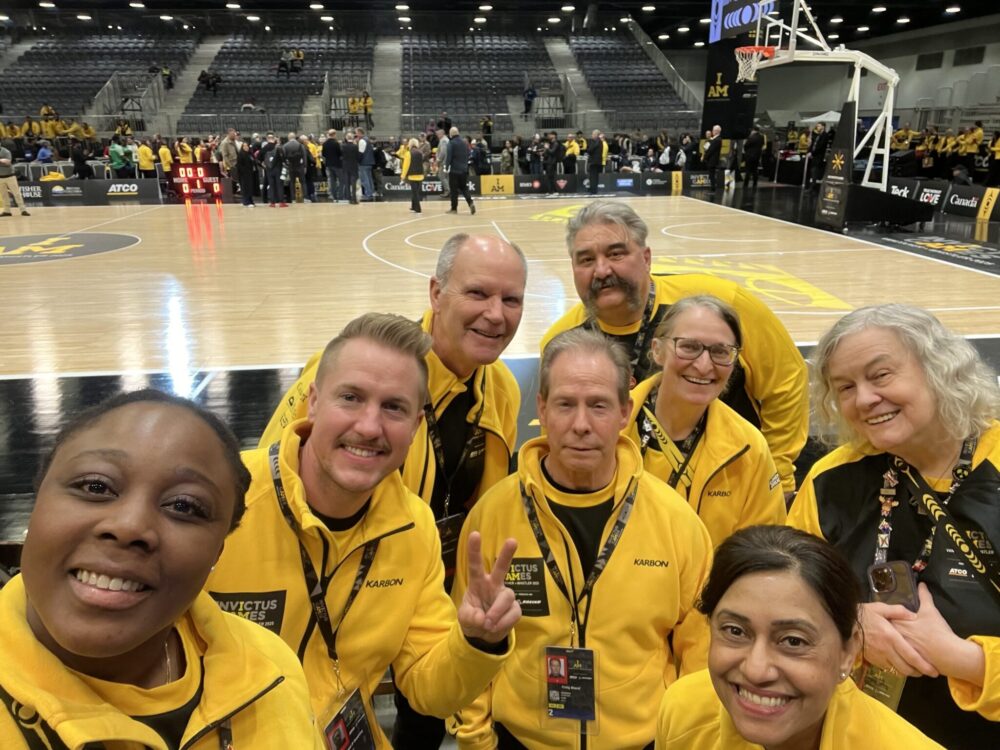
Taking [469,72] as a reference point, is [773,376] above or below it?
below

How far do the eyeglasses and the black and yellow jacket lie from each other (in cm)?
Result: 58

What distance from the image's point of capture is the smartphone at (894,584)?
1.81 meters

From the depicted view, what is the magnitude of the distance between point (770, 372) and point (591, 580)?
5.51ft

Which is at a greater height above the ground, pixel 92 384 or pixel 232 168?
pixel 232 168

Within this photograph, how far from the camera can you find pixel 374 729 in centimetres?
198

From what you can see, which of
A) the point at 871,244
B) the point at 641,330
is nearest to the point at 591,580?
the point at 641,330

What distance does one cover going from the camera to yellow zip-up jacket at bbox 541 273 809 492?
10.6 ft

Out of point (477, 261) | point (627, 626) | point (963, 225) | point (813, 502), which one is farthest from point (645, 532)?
point (963, 225)

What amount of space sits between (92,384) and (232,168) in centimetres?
1646

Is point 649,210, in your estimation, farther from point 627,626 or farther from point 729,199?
point 627,626

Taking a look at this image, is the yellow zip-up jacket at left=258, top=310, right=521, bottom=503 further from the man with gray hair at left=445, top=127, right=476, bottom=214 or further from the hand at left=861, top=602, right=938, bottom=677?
the man with gray hair at left=445, top=127, right=476, bottom=214

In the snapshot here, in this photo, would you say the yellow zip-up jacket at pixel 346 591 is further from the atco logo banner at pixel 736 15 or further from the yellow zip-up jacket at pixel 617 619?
the atco logo banner at pixel 736 15

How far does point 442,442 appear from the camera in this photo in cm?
272

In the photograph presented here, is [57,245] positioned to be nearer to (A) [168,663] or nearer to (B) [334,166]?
(B) [334,166]
